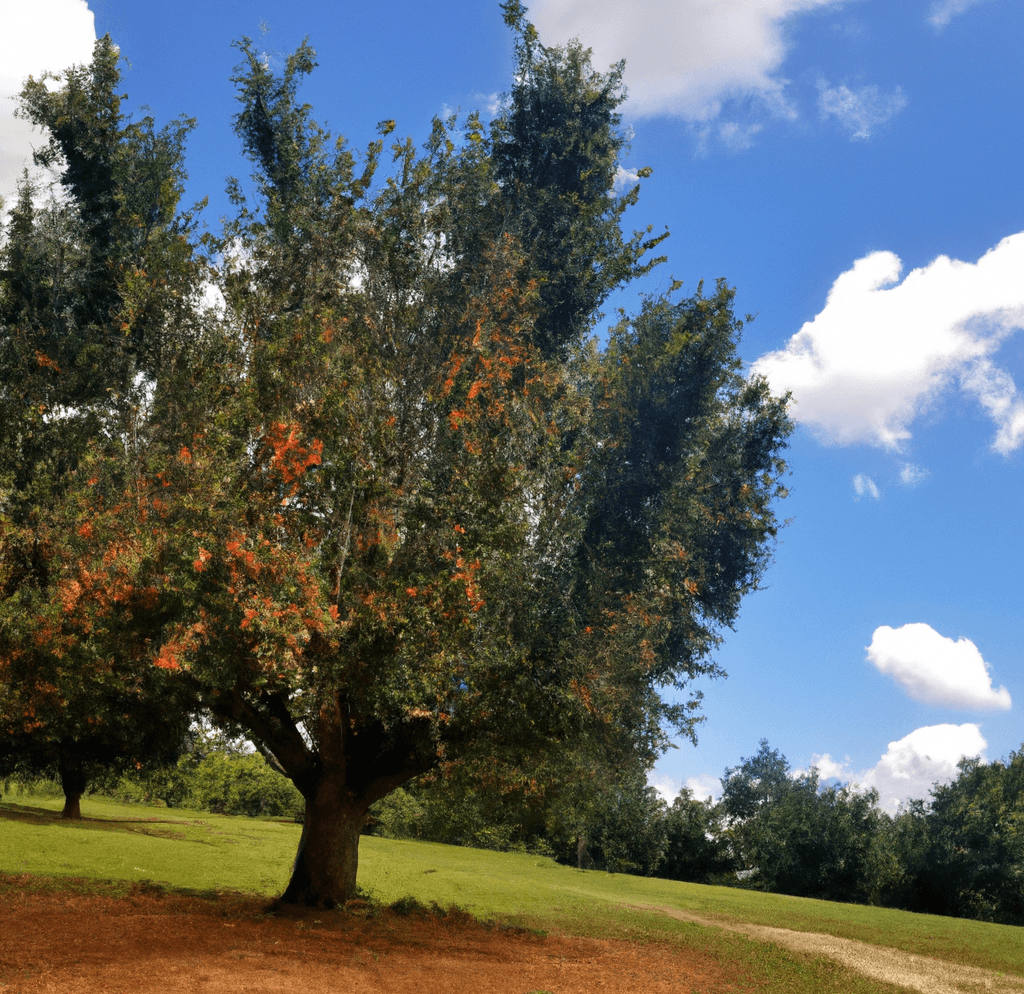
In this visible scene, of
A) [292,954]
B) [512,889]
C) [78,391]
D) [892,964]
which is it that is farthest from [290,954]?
[78,391]

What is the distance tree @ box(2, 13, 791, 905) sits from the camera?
16516mm

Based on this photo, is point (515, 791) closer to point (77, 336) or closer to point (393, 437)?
point (393, 437)

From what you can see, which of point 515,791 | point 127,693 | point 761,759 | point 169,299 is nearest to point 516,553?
point 515,791

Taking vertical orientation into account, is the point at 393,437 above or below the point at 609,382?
below

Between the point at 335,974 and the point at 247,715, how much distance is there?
7.01m

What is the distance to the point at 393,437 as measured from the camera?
718 inches

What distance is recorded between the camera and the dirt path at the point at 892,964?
784 inches

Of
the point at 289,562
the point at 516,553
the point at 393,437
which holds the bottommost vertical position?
the point at 289,562

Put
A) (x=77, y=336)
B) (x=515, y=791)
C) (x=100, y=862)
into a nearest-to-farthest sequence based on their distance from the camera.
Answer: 1. (x=515, y=791)
2. (x=100, y=862)
3. (x=77, y=336)

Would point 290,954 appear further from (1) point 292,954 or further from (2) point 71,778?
(2) point 71,778

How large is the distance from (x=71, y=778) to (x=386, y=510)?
1049 inches

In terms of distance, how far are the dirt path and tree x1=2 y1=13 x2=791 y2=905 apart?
7761 millimetres

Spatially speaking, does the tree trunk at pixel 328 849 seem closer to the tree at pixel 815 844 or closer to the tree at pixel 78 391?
the tree at pixel 78 391

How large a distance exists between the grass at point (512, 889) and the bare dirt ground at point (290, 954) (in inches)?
92.0
